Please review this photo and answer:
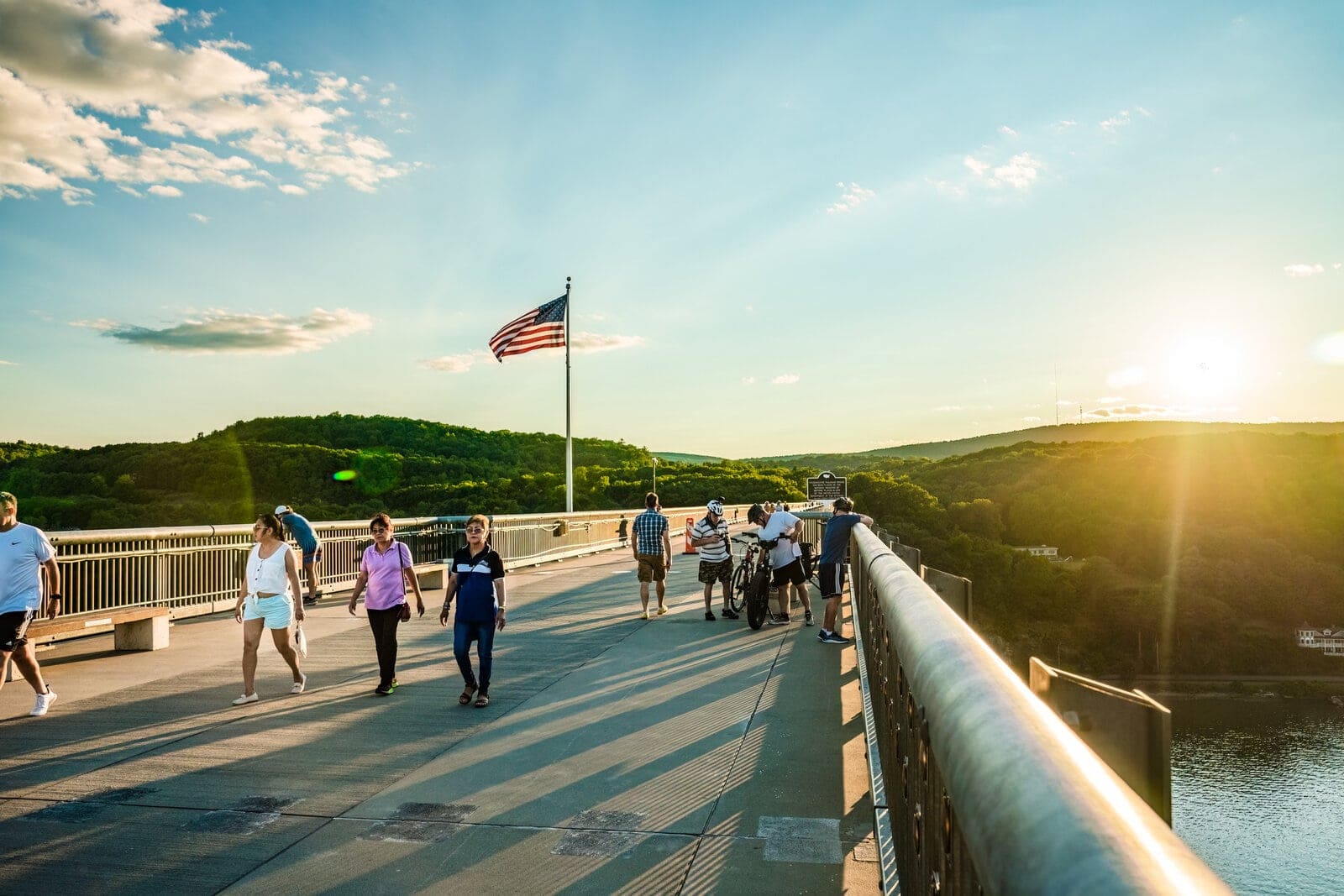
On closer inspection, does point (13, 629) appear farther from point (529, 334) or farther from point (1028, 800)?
point (529, 334)

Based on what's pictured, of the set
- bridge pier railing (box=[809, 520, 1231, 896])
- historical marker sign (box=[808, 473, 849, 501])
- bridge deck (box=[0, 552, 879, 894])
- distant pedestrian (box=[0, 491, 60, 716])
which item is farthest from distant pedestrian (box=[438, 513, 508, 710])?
historical marker sign (box=[808, 473, 849, 501])

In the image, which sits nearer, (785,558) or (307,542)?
(785,558)

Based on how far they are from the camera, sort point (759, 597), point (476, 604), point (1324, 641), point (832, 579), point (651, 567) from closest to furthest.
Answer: point (476, 604), point (832, 579), point (759, 597), point (651, 567), point (1324, 641)

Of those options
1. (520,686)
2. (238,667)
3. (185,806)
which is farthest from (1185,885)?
(238,667)

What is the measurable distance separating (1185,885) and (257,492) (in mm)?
Result: 88331

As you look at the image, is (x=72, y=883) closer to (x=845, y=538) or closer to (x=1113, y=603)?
(x=845, y=538)

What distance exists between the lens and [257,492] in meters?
81.7

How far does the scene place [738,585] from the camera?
1508 cm

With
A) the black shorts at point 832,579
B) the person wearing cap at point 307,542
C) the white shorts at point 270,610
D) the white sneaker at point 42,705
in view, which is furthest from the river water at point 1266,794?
the white sneaker at point 42,705

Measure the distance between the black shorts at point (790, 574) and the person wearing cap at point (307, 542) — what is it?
7.72m

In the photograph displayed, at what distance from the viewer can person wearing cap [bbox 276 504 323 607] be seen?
1588 cm

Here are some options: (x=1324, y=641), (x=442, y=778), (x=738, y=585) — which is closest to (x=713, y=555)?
(x=738, y=585)

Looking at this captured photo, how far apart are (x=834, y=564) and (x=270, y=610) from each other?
6.67 metres

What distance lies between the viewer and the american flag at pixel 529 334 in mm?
28875
